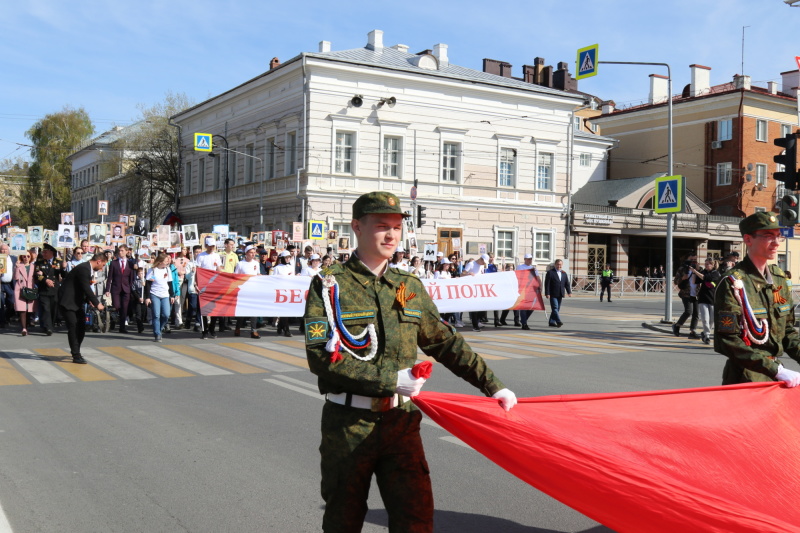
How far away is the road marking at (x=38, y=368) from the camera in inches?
442

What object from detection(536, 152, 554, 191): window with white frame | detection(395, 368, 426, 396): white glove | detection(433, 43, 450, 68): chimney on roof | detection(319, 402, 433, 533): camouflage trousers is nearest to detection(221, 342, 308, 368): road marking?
detection(319, 402, 433, 533): camouflage trousers

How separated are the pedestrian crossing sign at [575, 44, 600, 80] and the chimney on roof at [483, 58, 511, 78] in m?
39.6

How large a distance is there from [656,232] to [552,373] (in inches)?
1604

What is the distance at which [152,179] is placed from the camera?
56.6 meters

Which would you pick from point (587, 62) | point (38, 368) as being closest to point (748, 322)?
point (38, 368)

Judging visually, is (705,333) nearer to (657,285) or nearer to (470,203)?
(470,203)

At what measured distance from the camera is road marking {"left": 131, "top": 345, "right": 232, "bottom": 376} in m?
12.2

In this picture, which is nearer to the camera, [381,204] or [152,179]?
[381,204]

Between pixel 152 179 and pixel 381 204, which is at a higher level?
pixel 152 179

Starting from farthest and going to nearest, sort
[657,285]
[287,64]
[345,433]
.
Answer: [657,285], [287,64], [345,433]

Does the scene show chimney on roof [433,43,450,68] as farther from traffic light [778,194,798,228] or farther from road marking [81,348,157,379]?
road marking [81,348,157,379]

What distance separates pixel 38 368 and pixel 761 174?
54317mm

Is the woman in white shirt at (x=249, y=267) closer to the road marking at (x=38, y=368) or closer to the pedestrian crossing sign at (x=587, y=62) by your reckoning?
the road marking at (x=38, y=368)

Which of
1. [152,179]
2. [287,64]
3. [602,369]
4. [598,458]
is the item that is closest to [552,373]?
[602,369]
